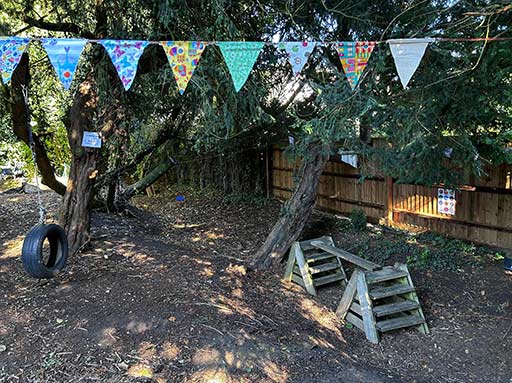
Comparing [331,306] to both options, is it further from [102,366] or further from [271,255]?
[102,366]

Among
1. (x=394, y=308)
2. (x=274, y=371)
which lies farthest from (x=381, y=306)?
(x=274, y=371)

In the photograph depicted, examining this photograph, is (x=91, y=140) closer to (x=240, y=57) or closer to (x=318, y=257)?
(x=240, y=57)

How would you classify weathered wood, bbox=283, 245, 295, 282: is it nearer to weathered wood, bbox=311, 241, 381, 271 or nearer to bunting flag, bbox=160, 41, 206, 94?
weathered wood, bbox=311, 241, 381, 271

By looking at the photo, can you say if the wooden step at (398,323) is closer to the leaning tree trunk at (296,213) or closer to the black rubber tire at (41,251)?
the leaning tree trunk at (296,213)

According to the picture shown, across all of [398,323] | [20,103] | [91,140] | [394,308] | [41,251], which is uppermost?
[20,103]

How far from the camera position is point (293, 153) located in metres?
4.85

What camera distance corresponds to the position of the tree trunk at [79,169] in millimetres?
4504

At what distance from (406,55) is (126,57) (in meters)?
2.43

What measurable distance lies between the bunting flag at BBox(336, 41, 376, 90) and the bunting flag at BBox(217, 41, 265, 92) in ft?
2.55

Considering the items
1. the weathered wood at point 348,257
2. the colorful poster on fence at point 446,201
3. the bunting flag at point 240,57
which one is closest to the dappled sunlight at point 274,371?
the weathered wood at point 348,257

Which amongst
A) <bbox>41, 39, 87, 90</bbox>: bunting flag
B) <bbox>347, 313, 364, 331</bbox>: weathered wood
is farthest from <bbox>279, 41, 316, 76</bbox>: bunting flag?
<bbox>347, 313, 364, 331</bbox>: weathered wood

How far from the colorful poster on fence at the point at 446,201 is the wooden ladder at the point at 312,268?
2.24 m

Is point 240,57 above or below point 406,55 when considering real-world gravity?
above

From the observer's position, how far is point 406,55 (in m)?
3.20
